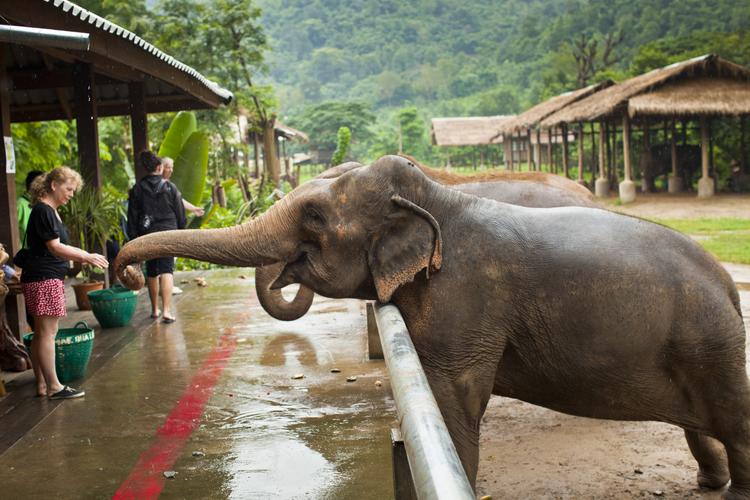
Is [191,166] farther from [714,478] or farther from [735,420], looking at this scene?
[735,420]

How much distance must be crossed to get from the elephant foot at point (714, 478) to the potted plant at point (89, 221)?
667 cm

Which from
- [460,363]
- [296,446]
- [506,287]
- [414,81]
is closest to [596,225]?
[506,287]

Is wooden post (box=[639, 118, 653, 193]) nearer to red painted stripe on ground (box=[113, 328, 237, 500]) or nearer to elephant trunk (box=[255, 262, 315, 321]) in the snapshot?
red painted stripe on ground (box=[113, 328, 237, 500])

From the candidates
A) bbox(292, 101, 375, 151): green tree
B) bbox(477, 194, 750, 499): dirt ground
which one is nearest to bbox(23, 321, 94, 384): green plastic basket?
bbox(477, 194, 750, 499): dirt ground

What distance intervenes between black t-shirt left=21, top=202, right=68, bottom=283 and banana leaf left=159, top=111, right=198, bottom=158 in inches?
259

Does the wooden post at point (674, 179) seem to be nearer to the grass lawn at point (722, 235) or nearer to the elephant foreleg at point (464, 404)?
the grass lawn at point (722, 235)

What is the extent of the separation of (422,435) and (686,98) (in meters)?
28.9

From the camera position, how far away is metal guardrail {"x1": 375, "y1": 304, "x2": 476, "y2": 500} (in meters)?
1.72

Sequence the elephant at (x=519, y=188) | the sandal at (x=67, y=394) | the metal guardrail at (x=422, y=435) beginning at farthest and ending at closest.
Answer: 1. the elephant at (x=519, y=188)
2. the sandal at (x=67, y=394)
3. the metal guardrail at (x=422, y=435)

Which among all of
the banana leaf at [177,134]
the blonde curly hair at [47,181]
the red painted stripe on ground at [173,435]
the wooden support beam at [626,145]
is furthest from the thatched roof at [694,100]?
the blonde curly hair at [47,181]

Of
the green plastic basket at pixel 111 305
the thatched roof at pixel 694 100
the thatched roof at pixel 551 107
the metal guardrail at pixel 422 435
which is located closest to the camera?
the metal guardrail at pixel 422 435

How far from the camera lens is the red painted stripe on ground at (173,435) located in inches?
179

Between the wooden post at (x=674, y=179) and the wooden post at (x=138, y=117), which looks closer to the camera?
the wooden post at (x=138, y=117)

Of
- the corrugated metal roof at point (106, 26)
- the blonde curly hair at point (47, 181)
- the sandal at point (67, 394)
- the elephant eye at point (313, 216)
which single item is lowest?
the sandal at point (67, 394)
